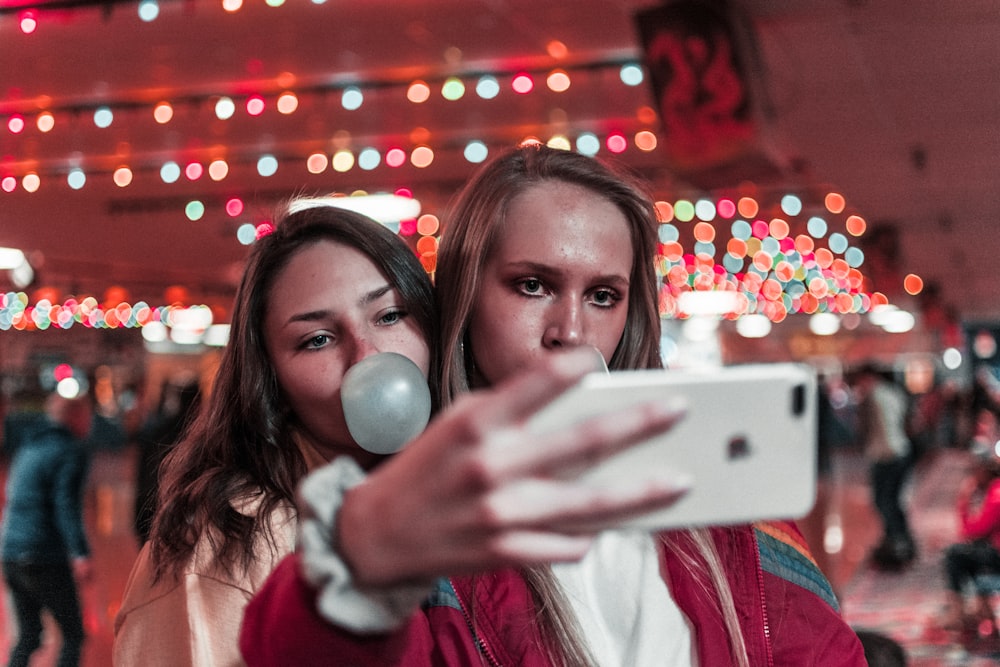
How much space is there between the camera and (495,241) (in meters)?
1.34

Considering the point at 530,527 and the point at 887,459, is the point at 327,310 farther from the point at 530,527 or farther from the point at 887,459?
the point at 887,459

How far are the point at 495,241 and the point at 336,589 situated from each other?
71cm

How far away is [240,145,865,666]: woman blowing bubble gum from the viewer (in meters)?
0.60

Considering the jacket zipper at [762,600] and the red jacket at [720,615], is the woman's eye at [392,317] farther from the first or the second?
the jacket zipper at [762,600]

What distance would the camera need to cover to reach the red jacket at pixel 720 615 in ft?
3.65

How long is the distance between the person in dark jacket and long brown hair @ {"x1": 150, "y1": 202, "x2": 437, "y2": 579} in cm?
408

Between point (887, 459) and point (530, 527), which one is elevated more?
point (530, 527)

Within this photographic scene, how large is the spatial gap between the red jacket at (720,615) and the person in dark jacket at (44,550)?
444cm

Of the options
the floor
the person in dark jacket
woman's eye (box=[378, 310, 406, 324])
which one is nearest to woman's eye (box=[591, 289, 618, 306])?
woman's eye (box=[378, 310, 406, 324])

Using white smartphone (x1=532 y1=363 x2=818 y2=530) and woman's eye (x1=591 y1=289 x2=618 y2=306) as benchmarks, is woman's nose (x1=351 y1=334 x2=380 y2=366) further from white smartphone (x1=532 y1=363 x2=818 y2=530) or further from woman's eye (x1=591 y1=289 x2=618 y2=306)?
white smartphone (x1=532 y1=363 x2=818 y2=530)

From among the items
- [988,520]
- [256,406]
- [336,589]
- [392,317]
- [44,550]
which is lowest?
[988,520]

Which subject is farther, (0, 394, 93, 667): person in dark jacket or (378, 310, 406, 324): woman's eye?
(0, 394, 93, 667): person in dark jacket

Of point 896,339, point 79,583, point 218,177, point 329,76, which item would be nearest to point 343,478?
point 79,583

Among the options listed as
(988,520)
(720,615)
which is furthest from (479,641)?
(988,520)
